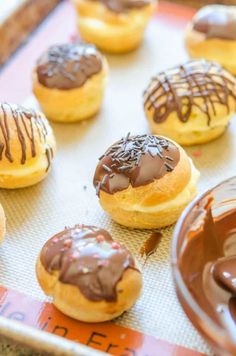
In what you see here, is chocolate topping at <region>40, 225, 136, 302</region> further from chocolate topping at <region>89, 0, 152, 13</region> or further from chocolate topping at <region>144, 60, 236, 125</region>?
chocolate topping at <region>89, 0, 152, 13</region>

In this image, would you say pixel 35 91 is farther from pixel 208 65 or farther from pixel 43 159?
pixel 208 65

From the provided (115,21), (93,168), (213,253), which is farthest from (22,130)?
(115,21)

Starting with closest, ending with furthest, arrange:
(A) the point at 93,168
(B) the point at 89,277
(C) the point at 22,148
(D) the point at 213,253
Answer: (B) the point at 89,277
(D) the point at 213,253
(C) the point at 22,148
(A) the point at 93,168

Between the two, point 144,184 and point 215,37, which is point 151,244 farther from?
point 215,37

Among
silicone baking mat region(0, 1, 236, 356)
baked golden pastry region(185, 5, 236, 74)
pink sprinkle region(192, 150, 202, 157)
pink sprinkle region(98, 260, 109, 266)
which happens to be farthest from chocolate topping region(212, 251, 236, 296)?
baked golden pastry region(185, 5, 236, 74)

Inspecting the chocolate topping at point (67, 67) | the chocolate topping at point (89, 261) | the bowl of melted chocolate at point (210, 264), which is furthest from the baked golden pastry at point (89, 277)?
the chocolate topping at point (67, 67)

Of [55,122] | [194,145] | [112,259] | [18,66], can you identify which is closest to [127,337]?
[112,259]
